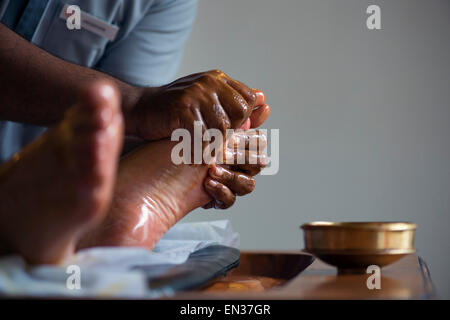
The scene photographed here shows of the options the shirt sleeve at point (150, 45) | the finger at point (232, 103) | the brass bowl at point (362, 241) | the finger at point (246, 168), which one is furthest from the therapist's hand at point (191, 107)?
the shirt sleeve at point (150, 45)

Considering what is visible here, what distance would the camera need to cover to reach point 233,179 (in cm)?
81

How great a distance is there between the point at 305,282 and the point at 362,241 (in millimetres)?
77

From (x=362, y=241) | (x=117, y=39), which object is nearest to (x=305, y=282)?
(x=362, y=241)

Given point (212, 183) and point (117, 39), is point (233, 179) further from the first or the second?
point (117, 39)

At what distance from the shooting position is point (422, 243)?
1786mm

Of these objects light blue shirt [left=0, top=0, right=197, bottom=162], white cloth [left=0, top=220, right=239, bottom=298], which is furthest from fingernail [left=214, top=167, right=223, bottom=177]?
light blue shirt [left=0, top=0, right=197, bottom=162]

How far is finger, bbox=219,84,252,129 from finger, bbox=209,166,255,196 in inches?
3.6

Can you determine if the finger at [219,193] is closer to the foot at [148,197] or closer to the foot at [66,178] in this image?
the foot at [148,197]

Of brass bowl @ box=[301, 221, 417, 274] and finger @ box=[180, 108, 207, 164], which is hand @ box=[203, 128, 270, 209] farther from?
brass bowl @ box=[301, 221, 417, 274]

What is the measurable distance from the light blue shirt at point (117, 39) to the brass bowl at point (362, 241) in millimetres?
842

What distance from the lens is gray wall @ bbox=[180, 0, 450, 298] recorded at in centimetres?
179

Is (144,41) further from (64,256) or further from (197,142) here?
(64,256)

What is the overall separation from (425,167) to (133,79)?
1112 millimetres
